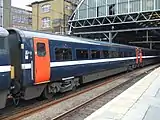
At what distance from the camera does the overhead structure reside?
155 ft

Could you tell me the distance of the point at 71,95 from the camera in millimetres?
13430

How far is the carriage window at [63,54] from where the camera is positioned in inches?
483

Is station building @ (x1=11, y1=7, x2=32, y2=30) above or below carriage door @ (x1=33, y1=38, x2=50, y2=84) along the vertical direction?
above

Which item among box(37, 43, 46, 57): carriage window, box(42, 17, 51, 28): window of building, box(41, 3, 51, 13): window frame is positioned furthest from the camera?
box(41, 3, 51, 13): window frame

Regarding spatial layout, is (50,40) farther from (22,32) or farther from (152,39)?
(152,39)

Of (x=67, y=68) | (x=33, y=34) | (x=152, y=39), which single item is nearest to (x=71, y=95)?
(x=67, y=68)

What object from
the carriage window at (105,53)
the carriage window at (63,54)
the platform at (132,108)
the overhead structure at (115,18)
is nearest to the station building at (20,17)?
the overhead structure at (115,18)

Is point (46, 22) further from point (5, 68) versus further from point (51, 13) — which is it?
point (5, 68)

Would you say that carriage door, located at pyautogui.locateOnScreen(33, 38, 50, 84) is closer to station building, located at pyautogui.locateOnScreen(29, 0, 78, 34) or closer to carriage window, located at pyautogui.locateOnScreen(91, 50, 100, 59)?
carriage window, located at pyautogui.locateOnScreen(91, 50, 100, 59)

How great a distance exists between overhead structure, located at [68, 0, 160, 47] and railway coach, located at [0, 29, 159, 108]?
30.1 m

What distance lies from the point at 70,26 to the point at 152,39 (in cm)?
1986

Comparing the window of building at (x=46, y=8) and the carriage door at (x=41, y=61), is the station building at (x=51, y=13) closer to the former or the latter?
the window of building at (x=46, y=8)

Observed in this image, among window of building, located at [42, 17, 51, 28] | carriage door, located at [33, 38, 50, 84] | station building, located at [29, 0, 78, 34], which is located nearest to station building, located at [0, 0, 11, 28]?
station building, located at [29, 0, 78, 34]

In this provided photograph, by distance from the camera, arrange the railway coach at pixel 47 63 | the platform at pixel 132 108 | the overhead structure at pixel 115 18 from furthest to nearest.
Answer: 1. the overhead structure at pixel 115 18
2. the railway coach at pixel 47 63
3. the platform at pixel 132 108
